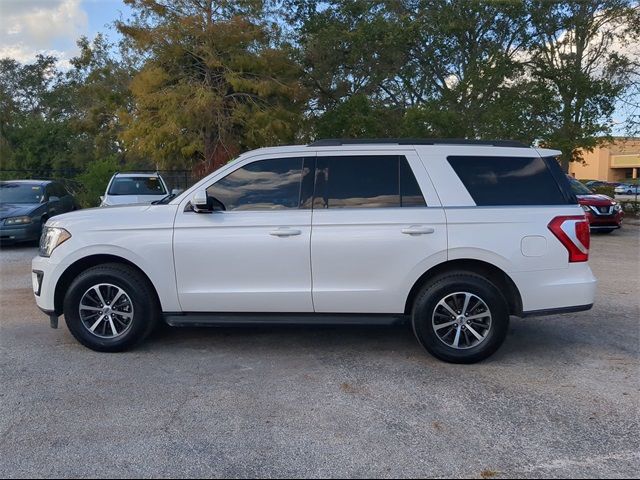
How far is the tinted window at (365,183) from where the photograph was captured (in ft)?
16.4

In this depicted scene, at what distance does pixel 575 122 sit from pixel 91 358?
66.0ft

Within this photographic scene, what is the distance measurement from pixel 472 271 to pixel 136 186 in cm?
1246

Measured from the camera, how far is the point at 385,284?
16.1 ft

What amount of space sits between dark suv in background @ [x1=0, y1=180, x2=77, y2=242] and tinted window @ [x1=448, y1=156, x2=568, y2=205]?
414 inches

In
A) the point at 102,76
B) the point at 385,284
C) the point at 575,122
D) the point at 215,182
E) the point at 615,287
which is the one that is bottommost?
the point at 615,287

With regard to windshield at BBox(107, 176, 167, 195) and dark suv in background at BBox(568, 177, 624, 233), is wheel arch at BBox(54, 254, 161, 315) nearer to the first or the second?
windshield at BBox(107, 176, 167, 195)

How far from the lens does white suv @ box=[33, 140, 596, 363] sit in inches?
192

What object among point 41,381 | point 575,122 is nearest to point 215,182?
point 41,381

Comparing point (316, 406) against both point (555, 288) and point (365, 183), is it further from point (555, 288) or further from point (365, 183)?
point (555, 288)

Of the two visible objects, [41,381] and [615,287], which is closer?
[41,381]

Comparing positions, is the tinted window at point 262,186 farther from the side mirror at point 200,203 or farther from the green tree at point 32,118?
the green tree at point 32,118

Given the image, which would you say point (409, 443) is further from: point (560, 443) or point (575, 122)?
point (575, 122)

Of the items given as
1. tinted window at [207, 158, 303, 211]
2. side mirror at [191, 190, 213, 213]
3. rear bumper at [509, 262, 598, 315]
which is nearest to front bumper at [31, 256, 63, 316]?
side mirror at [191, 190, 213, 213]

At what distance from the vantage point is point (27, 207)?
1287cm
